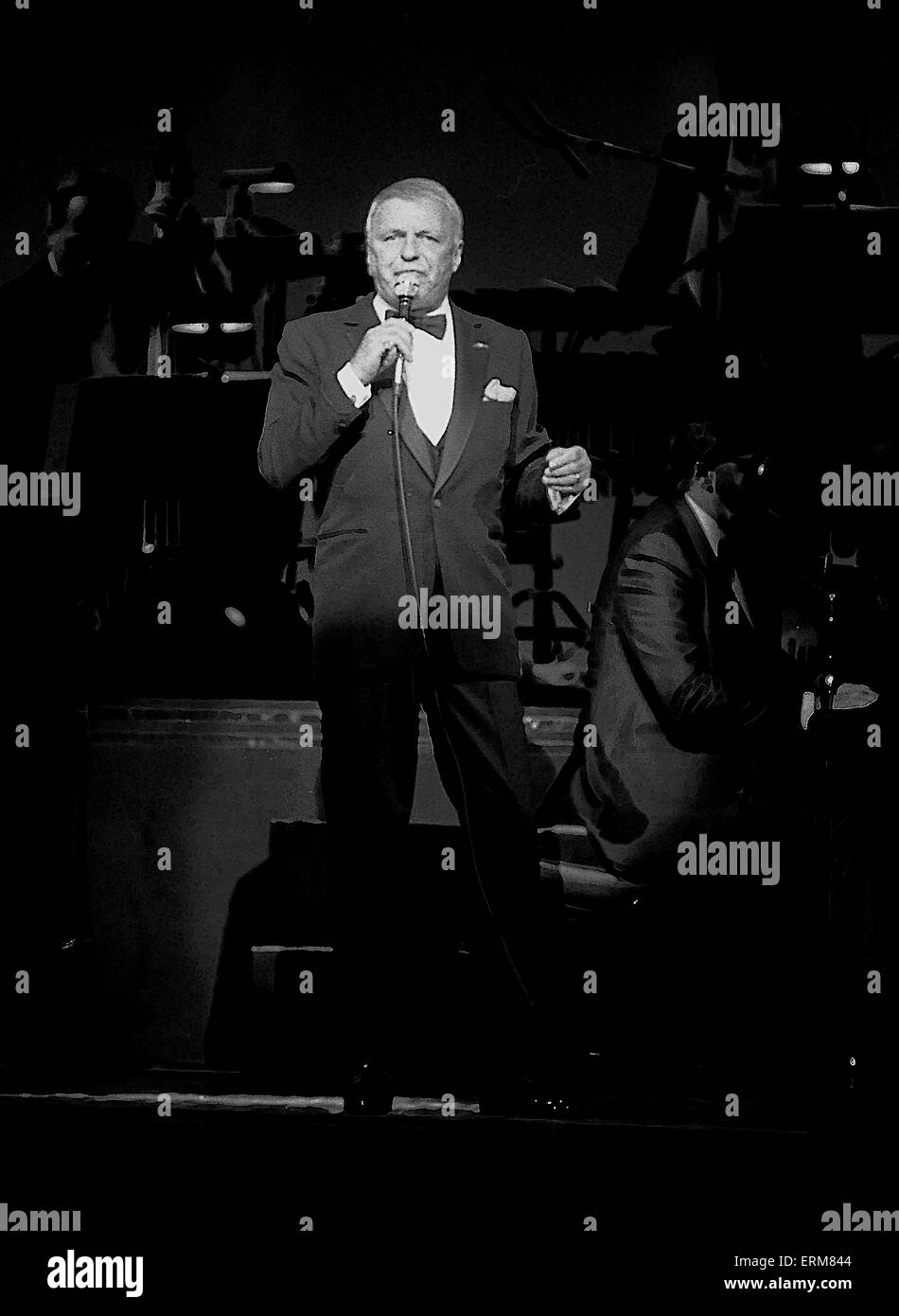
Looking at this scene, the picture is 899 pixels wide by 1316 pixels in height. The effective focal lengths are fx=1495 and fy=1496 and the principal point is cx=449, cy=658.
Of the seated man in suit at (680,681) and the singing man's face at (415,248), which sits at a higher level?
the singing man's face at (415,248)

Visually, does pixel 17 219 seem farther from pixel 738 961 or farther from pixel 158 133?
pixel 738 961

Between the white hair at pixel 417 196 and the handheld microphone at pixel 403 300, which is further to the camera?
the white hair at pixel 417 196

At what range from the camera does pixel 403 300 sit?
3180 millimetres

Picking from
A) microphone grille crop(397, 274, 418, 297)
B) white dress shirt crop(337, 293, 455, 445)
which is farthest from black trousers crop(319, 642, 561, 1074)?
microphone grille crop(397, 274, 418, 297)

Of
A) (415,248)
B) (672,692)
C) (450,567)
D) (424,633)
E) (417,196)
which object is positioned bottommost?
(672,692)

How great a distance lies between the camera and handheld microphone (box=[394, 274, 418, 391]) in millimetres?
3162

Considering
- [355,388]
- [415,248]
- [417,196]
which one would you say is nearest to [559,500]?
[355,388]

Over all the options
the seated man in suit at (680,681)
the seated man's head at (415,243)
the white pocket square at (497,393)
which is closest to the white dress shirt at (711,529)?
the seated man in suit at (680,681)

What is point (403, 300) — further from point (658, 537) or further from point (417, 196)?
point (658, 537)

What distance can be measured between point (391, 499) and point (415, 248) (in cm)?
55

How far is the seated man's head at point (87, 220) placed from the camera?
3.51 meters

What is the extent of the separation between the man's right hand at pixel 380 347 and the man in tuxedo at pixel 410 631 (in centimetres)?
10

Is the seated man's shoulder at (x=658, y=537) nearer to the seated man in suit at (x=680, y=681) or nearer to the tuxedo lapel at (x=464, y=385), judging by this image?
the seated man in suit at (x=680, y=681)
